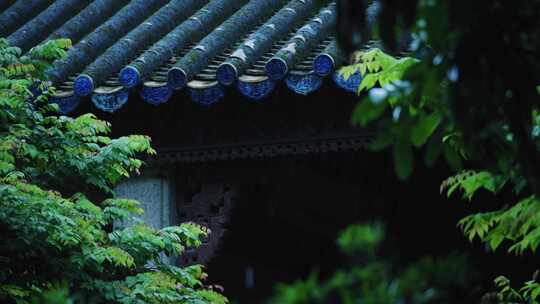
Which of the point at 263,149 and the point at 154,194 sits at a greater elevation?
the point at 263,149

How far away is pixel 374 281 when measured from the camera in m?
1.62

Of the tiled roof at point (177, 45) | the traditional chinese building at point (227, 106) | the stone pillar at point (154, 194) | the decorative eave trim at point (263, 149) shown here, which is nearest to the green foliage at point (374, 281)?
the tiled roof at point (177, 45)

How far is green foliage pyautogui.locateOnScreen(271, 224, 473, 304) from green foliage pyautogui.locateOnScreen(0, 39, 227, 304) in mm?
3065

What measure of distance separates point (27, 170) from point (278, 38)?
234 cm

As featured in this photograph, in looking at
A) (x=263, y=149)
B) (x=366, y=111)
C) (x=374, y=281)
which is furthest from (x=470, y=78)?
(x=263, y=149)

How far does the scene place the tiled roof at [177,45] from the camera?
5.94 metres

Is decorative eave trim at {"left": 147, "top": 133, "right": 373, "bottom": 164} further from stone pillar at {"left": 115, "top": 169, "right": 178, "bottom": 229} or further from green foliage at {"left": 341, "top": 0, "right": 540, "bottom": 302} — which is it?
green foliage at {"left": 341, "top": 0, "right": 540, "bottom": 302}

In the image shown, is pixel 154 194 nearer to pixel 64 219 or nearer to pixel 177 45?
pixel 177 45

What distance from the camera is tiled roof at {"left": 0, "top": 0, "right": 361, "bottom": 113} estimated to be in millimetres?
5941

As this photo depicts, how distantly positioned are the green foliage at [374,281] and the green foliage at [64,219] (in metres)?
3.07

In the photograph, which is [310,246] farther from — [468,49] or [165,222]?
[468,49]

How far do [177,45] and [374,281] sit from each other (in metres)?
5.44

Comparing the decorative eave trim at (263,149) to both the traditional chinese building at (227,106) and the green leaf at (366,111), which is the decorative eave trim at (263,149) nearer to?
the traditional chinese building at (227,106)

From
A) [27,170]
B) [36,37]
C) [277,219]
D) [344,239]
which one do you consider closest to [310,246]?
[277,219]
